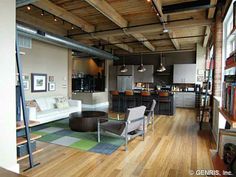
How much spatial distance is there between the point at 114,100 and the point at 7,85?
6243 millimetres

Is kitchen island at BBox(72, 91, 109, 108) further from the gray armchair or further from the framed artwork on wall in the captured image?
the gray armchair

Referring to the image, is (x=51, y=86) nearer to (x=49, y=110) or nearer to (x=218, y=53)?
(x=49, y=110)

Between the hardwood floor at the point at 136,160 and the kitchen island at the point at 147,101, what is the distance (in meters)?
3.07

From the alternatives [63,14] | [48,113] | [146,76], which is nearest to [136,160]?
[48,113]

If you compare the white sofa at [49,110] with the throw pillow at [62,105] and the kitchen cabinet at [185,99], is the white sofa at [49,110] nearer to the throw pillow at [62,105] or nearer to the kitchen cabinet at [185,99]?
the throw pillow at [62,105]

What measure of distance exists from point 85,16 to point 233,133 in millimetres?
5057

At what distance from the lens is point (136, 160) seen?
328 centimetres

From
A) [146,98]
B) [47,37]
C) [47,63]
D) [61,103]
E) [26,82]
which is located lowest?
[61,103]

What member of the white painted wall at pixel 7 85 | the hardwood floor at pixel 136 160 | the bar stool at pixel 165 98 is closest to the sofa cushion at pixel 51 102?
the hardwood floor at pixel 136 160

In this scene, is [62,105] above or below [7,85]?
below

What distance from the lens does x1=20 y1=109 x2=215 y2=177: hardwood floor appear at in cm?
283

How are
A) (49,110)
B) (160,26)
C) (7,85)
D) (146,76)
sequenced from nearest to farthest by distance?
(7,85)
(160,26)
(49,110)
(146,76)

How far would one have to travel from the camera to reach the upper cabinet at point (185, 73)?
949 centimetres

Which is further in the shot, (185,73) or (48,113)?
(185,73)
